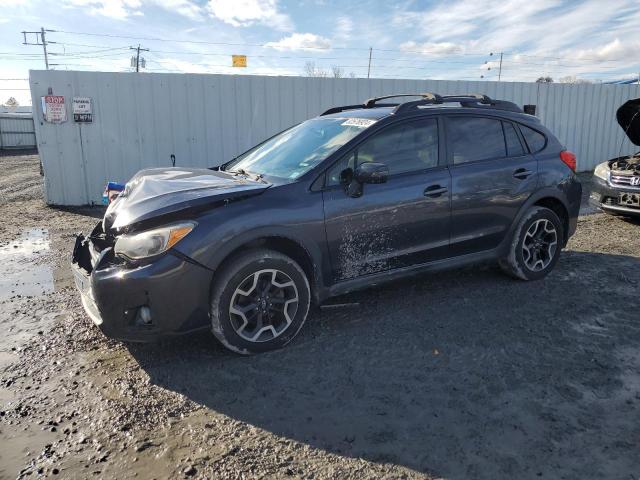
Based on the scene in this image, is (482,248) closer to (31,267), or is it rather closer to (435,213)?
(435,213)

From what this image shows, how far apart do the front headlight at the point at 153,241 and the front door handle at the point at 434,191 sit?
196 centimetres

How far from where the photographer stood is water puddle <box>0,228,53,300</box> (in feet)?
16.3

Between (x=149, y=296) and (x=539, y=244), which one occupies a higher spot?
(x=149, y=296)

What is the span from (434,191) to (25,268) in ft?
15.2

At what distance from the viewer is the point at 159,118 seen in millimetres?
9500

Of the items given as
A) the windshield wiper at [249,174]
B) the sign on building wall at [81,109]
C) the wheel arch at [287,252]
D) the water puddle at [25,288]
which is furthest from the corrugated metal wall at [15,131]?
the wheel arch at [287,252]

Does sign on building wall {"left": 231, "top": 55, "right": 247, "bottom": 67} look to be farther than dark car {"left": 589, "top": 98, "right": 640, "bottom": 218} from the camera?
Yes

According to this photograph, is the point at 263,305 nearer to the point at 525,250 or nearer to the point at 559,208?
the point at 525,250

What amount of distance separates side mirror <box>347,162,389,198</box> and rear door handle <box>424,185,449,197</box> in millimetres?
541

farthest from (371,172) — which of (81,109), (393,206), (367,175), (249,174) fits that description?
(81,109)

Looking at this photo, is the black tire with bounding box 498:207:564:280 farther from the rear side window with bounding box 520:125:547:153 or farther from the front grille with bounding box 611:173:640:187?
the front grille with bounding box 611:173:640:187

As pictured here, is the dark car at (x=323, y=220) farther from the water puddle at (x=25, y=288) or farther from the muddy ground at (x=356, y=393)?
the water puddle at (x=25, y=288)

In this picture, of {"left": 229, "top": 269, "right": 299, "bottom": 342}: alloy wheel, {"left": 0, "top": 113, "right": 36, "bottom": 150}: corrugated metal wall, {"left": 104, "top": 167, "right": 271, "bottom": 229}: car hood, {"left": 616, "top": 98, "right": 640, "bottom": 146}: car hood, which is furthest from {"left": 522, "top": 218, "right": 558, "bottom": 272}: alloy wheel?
{"left": 0, "top": 113, "right": 36, "bottom": 150}: corrugated metal wall

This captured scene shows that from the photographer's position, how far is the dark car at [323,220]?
3.19 m
